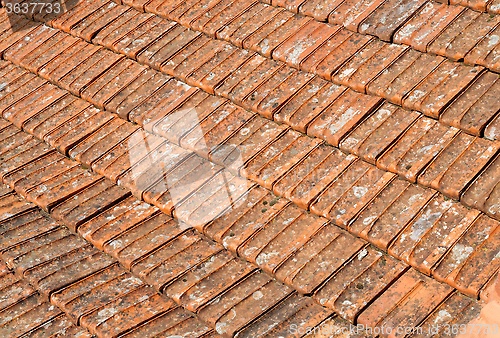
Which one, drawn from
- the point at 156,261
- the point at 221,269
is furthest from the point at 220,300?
the point at 156,261

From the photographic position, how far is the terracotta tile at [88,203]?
3.78m

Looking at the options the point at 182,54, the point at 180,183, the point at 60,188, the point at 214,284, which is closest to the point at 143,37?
the point at 182,54

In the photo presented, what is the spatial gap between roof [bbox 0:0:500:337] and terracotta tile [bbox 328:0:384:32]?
0.02 meters

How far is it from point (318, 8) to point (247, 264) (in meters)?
1.68

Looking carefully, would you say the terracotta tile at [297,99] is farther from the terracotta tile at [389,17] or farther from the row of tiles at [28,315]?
the row of tiles at [28,315]

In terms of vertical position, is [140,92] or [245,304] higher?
[140,92]

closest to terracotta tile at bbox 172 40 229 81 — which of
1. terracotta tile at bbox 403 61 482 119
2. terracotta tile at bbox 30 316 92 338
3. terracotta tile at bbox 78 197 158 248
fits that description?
terracotta tile at bbox 78 197 158 248

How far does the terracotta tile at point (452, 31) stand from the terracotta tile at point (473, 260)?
105 centimetres

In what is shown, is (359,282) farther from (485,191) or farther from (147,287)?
(147,287)

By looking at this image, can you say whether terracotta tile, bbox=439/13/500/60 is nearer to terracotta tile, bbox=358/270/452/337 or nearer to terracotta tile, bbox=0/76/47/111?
terracotta tile, bbox=358/270/452/337

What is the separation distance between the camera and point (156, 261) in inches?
136

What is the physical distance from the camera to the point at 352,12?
4.20 meters

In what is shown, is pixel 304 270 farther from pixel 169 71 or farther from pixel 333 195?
pixel 169 71

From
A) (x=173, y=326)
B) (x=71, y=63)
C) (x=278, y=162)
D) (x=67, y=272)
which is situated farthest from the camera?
(x=71, y=63)
